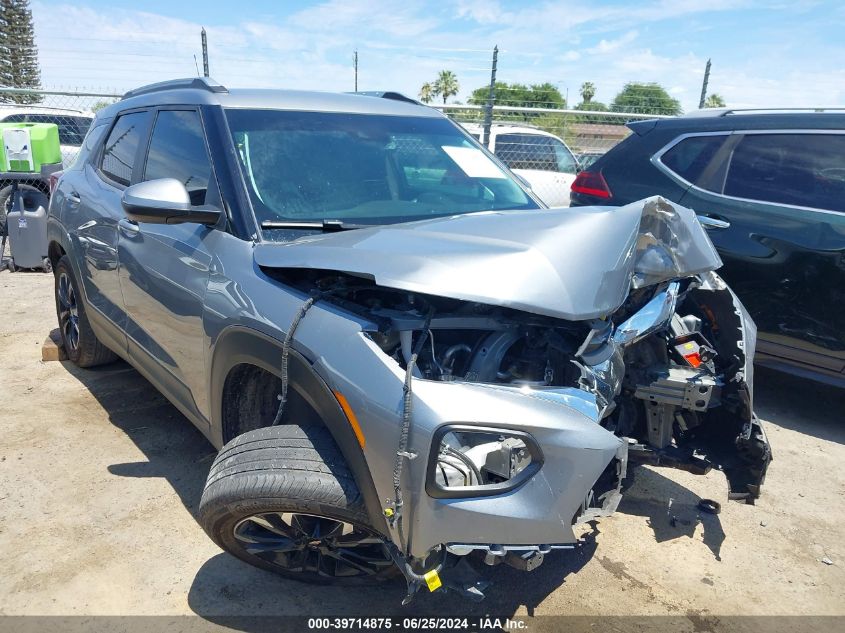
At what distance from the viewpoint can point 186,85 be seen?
341cm

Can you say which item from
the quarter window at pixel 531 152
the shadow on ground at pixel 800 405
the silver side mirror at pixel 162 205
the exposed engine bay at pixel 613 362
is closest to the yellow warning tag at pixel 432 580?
the exposed engine bay at pixel 613 362

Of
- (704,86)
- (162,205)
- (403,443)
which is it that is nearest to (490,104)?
(704,86)

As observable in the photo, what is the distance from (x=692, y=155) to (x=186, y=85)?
3452 millimetres

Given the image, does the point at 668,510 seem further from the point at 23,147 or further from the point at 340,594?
the point at 23,147

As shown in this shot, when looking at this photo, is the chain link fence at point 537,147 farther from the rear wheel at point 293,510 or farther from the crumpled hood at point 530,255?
the rear wheel at point 293,510

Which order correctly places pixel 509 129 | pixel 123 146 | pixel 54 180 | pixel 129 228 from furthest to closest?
pixel 509 129 < pixel 54 180 < pixel 123 146 < pixel 129 228

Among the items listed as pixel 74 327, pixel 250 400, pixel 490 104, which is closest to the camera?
pixel 250 400

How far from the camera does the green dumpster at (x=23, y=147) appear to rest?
730 cm

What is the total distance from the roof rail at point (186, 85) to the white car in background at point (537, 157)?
21.1 feet

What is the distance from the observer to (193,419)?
304cm

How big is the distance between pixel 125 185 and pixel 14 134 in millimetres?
4788

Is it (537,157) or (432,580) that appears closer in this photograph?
(432,580)

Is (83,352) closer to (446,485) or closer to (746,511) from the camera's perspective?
(446,485)

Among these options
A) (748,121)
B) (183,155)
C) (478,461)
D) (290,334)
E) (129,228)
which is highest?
(748,121)
